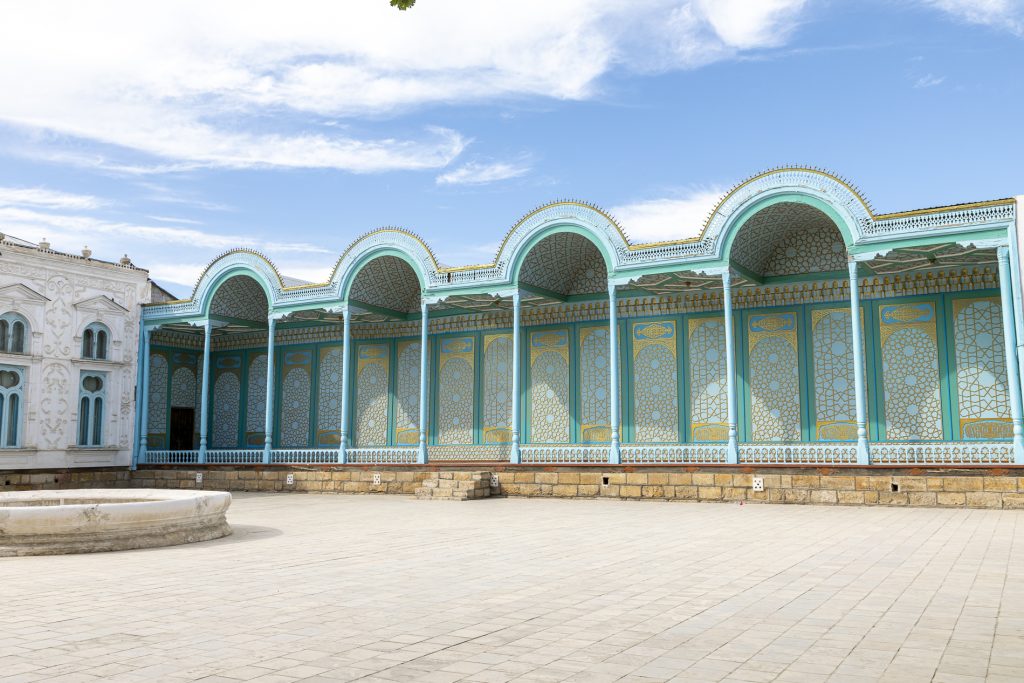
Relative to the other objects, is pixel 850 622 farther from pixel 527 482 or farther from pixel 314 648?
pixel 527 482

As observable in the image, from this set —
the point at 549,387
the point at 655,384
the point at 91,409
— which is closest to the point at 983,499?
the point at 655,384

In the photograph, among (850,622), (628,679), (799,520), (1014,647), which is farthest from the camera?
(799,520)

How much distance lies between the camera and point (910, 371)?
16.8m

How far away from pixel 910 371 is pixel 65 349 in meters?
19.1

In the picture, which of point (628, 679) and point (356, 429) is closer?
point (628, 679)

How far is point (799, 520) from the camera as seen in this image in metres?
11.9

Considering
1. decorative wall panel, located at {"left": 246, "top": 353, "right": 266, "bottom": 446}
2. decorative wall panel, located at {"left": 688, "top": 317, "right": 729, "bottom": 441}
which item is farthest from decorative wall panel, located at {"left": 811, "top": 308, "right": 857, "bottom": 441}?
decorative wall panel, located at {"left": 246, "top": 353, "right": 266, "bottom": 446}

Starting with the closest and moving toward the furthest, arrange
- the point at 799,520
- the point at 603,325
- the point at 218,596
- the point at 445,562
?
1. the point at 218,596
2. the point at 445,562
3. the point at 799,520
4. the point at 603,325

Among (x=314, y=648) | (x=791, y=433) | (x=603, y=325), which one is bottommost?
(x=314, y=648)

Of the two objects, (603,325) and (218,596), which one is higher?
(603,325)

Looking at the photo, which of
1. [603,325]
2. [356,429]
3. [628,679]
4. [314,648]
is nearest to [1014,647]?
[628,679]

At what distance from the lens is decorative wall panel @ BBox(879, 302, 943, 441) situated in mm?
16609

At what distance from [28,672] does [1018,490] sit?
43.4ft

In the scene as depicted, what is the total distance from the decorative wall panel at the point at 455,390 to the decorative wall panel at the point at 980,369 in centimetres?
1069
